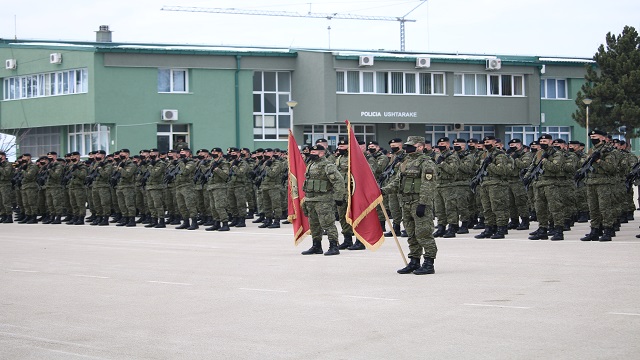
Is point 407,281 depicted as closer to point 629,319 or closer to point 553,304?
point 553,304

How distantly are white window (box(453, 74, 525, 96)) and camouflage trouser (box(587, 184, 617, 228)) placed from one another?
35.1 m

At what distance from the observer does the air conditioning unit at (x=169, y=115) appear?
45.3 m

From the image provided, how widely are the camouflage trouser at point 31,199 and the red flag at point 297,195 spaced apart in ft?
45.6

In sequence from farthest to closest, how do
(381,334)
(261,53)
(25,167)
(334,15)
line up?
(334,15), (261,53), (25,167), (381,334)

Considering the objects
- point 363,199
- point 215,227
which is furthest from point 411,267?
point 215,227

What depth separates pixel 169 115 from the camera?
149 feet

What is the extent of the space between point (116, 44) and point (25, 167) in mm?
19404

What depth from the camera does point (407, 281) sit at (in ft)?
39.5

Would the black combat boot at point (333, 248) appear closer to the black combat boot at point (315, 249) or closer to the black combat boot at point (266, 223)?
the black combat boot at point (315, 249)

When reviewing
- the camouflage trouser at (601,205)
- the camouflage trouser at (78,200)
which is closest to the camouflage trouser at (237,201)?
the camouflage trouser at (78,200)

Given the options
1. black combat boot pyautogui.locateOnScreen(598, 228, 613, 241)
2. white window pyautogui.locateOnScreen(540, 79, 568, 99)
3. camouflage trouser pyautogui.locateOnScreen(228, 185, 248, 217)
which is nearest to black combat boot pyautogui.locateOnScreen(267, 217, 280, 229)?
camouflage trouser pyautogui.locateOnScreen(228, 185, 248, 217)

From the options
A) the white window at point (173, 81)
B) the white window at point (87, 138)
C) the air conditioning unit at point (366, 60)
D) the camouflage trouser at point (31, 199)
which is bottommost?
the camouflage trouser at point (31, 199)

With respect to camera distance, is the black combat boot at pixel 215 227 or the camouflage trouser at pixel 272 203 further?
the camouflage trouser at pixel 272 203

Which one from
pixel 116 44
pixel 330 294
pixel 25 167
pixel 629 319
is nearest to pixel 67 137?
pixel 116 44
